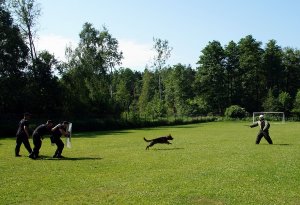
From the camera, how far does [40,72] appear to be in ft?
192

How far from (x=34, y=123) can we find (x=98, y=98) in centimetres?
1748

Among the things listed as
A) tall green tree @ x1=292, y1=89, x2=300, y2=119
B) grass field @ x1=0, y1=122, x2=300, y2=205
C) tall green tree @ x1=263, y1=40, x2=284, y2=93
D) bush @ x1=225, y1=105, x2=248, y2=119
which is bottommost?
grass field @ x1=0, y1=122, x2=300, y2=205

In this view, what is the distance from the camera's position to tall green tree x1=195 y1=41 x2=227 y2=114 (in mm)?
101188

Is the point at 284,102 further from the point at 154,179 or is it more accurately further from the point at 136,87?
the point at 154,179

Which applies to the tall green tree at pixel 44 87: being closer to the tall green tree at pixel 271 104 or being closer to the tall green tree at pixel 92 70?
the tall green tree at pixel 92 70

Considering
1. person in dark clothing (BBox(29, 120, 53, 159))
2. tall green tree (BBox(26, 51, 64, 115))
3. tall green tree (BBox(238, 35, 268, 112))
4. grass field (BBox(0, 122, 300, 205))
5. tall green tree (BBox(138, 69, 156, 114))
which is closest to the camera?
grass field (BBox(0, 122, 300, 205))

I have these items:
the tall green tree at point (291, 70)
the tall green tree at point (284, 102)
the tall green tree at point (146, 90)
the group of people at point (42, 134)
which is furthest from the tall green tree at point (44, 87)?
the tall green tree at point (291, 70)

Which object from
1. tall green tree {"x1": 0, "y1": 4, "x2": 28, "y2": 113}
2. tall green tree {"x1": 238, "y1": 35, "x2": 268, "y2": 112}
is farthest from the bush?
tall green tree {"x1": 0, "y1": 4, "x2": 28, "y2": 113}

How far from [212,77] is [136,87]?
4339 cm

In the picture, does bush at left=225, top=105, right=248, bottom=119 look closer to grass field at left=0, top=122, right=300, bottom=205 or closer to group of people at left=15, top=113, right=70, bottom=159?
grass field at left=0, top=122, right=300, bottom=205

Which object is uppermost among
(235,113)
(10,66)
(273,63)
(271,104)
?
(273,63)

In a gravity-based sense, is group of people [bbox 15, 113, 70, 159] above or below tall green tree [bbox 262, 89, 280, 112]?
below

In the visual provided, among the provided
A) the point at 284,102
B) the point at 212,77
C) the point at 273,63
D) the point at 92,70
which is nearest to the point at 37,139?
the point at 92,70

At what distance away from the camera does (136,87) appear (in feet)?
461
